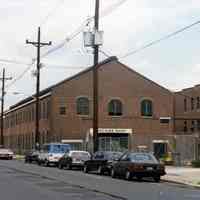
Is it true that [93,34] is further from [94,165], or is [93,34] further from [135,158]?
[135,158]

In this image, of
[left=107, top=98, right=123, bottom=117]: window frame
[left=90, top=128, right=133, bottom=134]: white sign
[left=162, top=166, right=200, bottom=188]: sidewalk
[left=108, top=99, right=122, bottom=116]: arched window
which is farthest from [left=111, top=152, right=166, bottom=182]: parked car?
[left=108, top=99, right=122, bottom=116]: arched window

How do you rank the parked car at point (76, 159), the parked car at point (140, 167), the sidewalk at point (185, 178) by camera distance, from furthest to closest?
1. the parked car at point (76, 159)
2. the parked car at point (140, 167)
3. the sidewalk at point (185, 178)

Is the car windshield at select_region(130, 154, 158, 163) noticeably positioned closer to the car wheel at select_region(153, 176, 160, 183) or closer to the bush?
the car wheel at select_region(153, 176, 160, 183)

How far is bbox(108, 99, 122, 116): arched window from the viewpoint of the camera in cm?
7306

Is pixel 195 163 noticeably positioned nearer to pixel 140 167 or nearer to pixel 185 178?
pixel 185 178

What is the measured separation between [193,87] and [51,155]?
44777 mm

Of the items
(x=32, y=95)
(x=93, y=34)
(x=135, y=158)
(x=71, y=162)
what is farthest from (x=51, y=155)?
(x=32, y=95)

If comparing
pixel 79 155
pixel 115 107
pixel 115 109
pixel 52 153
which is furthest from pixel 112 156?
pixel 115 107

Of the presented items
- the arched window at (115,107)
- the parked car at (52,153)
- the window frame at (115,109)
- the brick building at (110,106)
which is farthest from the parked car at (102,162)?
the arched window at (115,107)

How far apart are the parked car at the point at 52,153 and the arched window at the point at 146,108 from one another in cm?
2510

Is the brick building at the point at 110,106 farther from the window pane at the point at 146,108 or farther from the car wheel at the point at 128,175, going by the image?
the car wheel at the point at 128,175

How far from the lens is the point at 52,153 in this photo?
48.8 metres

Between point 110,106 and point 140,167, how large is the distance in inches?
1700

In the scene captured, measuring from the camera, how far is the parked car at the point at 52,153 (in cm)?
4856
